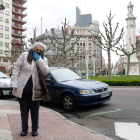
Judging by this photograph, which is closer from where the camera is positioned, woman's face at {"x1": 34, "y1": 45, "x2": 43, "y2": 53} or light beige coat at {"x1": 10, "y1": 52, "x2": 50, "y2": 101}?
light beige coat at {"x1": 10, "y1": 52, "x2": 50, "y2": 101}

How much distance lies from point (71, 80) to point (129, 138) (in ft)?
12.2

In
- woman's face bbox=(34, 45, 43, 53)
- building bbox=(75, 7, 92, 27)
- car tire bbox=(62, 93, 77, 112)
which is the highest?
building bbox=(75, 7, 92, 27)

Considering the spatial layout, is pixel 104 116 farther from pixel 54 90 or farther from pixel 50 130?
pixel 50 130

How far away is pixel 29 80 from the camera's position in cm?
366

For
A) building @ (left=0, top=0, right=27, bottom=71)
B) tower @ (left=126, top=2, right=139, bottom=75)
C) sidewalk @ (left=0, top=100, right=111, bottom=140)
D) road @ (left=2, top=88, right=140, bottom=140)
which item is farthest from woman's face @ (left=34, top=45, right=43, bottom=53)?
building @ (left=0, top=0, right=27, bottom=71)

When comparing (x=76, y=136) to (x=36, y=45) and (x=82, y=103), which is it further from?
(x=82, y=103)

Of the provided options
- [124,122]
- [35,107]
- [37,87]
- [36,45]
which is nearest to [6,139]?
[35,107]

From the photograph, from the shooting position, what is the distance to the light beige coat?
361 cm

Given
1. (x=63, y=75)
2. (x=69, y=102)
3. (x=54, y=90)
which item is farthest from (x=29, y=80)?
(x=63, y=75)

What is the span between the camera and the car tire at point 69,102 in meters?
6.55

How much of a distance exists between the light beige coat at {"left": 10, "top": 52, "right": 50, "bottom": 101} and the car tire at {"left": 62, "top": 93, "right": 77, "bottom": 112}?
3.05 m

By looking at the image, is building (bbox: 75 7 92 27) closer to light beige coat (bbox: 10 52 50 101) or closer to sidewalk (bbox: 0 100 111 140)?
sidewalk (bbox: 0 100 111 140)

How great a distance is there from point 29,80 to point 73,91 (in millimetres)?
3077

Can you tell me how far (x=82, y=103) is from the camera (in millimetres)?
6449
